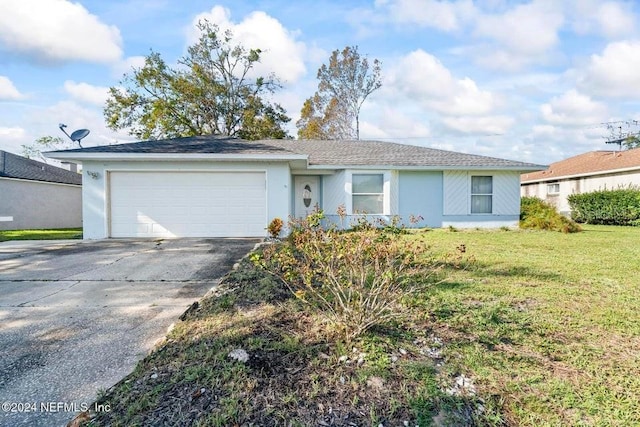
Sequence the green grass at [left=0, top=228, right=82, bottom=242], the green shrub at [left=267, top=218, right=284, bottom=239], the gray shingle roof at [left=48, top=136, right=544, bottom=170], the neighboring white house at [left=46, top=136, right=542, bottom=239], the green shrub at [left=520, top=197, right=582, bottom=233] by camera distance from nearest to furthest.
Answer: the green shrub at [left=267, top=218, right=284, bottom=239]
the neighboring white house at [left=46, top=136, right=542, bottom=239]
the gray shingle roof at [left=48, top=136, right=544, bottom=170]
the green grass at [left=0, top=228, right=82, bottom=242]
the green shrub at [left=520, top=197, right=582, bottom=233]

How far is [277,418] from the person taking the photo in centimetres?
209

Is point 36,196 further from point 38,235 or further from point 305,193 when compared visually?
point 305,193

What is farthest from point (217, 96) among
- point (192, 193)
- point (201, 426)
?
point (201, 426)

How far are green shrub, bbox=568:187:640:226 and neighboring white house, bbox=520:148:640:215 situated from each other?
1610mm

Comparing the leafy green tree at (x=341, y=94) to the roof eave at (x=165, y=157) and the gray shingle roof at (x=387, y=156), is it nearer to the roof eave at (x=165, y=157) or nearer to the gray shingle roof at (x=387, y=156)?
the gray shingle roof at (x=387, y=156)

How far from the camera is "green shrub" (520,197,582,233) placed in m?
12.5

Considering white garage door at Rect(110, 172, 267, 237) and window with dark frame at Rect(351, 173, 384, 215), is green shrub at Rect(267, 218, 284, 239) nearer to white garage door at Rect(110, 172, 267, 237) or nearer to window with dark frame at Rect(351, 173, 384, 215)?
white garage door at Rect(110, 172, 267, 237)

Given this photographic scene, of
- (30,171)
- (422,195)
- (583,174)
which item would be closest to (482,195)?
(422,195)

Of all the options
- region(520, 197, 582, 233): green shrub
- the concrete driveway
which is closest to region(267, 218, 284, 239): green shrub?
the concrete driveway

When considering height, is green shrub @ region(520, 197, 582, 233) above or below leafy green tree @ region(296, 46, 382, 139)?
below

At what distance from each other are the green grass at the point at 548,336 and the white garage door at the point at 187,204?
7.07 meters

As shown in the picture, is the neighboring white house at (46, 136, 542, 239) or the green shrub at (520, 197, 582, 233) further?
the green shrub at (520, 197, 582, 233)

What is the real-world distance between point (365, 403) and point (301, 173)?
12.2 metres

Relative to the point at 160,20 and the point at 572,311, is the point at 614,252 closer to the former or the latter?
the point at 572,311
